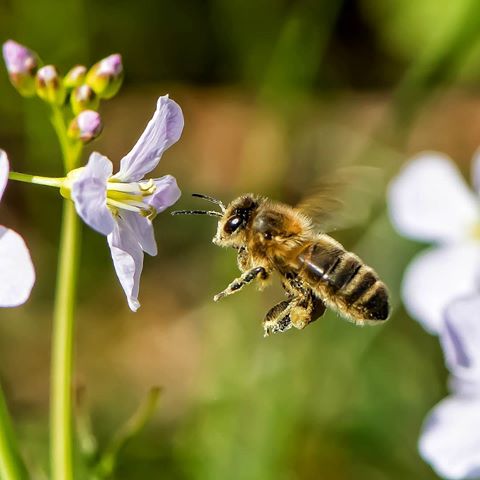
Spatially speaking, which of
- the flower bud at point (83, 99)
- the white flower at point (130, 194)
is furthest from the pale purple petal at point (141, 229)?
the flower bud at point (83, 99)

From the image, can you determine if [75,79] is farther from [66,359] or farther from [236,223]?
[66,359]

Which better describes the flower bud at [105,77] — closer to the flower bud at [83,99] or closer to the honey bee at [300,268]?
the flower bud at [83,99]

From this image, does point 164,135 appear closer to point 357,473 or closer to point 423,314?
point 423,314

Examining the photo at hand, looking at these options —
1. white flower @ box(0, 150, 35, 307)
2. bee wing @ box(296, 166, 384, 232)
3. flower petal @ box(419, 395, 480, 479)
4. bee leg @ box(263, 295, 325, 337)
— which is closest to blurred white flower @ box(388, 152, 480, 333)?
flower petal @ box(419, 395, 480, 479)

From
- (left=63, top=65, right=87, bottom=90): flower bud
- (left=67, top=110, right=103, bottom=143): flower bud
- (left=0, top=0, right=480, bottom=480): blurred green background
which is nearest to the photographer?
(left=67, top=110, right=103, bottom=143): flower bud

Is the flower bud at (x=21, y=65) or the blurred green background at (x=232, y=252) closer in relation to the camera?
the flower bud at (x=21, y=65)

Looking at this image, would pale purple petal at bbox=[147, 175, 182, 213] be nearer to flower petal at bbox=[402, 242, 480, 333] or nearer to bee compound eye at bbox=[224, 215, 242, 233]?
bee compound eye at bbox=[224, 215, 242, 233]
